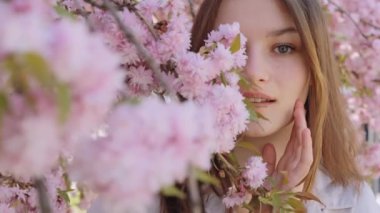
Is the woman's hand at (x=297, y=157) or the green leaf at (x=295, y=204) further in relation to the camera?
the woman's hand at (x=297, y=157)

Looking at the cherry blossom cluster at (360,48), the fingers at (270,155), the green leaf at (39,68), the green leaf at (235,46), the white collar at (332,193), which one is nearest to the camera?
the green leaf at (39,68)

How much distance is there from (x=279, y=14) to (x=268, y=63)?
11cm

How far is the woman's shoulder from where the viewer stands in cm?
143

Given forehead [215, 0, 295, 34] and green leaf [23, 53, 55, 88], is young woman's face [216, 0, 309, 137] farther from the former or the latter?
green leaf [23, 53, 55, 88]

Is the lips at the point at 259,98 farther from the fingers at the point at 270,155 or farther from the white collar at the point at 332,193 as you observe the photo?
the white collar at the point at 332,193

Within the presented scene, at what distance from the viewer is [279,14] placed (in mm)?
1237

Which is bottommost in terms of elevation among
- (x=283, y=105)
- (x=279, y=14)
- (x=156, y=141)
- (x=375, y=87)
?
(x=156, y=141)

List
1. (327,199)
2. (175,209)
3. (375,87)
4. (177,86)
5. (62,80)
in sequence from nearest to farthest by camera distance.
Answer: (62,80)
(177,86)
(175,209)
(327,199)
(375,87)

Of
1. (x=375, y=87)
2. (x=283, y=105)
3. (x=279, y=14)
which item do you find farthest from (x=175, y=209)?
(x=375, y=87)

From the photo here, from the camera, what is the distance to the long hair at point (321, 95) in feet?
4.20

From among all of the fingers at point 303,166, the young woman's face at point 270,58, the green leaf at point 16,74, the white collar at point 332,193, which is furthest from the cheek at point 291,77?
the green leaf at point 16,74

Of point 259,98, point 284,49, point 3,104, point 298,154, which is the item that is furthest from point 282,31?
point 3,104

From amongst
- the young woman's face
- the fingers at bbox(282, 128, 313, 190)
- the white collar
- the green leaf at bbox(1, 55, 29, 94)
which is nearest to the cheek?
the young woman's face

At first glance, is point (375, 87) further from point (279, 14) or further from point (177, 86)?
point (177, 86)
